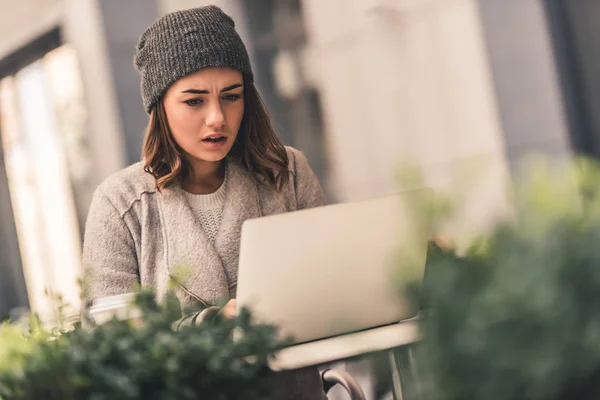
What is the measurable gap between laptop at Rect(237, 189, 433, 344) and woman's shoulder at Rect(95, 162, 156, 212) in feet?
2.13

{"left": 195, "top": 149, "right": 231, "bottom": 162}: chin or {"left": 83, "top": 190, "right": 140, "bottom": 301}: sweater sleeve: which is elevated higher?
{"left": 195, "top": 149, "right": 231, "bottom": 162}: chin

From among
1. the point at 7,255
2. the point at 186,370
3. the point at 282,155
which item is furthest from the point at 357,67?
the point at 186,370

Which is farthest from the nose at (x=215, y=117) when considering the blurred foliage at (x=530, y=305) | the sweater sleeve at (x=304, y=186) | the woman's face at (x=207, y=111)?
the blurred foliage at (x=530, y=305)

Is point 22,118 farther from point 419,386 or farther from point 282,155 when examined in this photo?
point 419,386

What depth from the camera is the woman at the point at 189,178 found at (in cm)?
187

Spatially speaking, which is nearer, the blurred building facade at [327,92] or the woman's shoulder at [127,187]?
the woman's shoulder at [127,187]

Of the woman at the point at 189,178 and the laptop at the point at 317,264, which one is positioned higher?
the woman at the point at 189,178

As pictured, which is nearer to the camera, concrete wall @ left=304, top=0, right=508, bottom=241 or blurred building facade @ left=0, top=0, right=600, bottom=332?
blurred building facade @ left=0, top=0, right=600, bottom=332

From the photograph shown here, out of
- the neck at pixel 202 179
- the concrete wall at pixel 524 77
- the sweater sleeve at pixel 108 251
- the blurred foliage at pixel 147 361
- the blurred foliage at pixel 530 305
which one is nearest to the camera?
the blurred foliage at pixel 530 305

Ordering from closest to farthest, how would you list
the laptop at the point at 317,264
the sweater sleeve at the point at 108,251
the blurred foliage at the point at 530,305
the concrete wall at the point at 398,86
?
1. the blurred foliage at the point at 530,305
2. the laptop at the point at 317,264
3. the sweater sleeve at the point at 108,251
4. the concrete wall at the point at 398,86

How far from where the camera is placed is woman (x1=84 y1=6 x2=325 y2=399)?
73.8 inches

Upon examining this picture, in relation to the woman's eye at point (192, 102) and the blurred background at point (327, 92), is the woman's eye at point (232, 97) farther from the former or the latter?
the blurred background at point (327, 92)

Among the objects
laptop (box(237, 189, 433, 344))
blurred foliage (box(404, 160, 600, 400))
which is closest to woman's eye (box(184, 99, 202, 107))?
laptop (box(237, 189, 433, 344))

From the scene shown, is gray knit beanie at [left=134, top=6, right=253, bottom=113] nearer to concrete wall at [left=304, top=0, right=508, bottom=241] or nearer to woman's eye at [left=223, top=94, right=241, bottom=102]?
woman's eye at [left=223, top=94, right=241, bottom=102]
